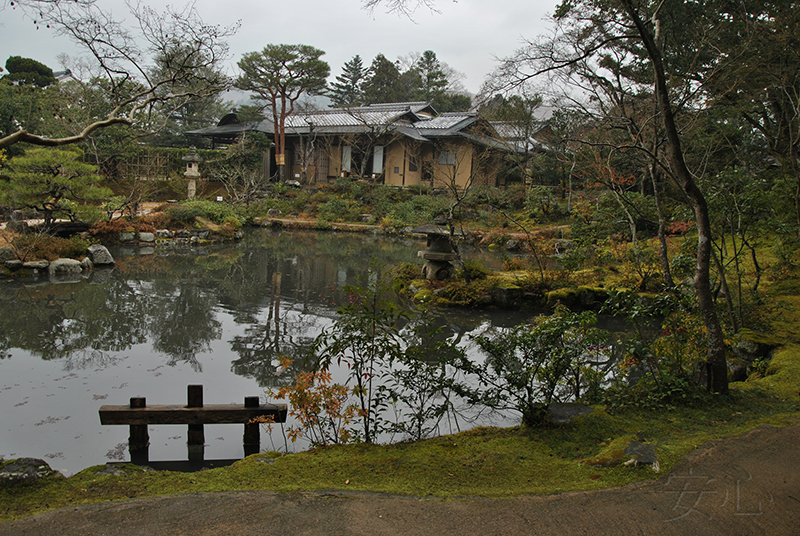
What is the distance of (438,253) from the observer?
10945mm

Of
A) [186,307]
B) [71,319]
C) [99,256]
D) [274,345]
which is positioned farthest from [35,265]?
[274,345]

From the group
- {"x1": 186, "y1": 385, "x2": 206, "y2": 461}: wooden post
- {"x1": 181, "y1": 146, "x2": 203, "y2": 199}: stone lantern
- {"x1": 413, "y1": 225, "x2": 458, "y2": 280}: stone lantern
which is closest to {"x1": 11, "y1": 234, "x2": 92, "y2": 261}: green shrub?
{"x1": 413, "y1": 225, "x2": 458, "y2": 280}: stone lantern

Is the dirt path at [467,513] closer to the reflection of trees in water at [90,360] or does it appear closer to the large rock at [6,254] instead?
the reflection of trees in water at [90,360]

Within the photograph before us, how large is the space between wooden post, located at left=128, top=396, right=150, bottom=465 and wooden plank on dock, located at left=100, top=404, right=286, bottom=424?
0.20ft

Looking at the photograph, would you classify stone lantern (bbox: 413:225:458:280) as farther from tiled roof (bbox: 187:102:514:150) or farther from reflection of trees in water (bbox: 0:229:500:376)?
tiled roof (bbox: 187:102:514:150)

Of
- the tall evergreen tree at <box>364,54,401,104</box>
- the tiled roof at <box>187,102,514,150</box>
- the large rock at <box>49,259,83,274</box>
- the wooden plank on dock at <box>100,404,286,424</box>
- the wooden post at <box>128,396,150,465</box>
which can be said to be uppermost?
the tall evergreen tree at <box>364,54,401,104</box>

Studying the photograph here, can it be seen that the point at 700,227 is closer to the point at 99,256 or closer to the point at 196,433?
the point at 196,433

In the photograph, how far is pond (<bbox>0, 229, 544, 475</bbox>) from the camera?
4.66 meters

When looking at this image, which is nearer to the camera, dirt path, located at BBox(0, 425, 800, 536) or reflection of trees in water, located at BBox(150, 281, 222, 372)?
dirt path, located at BBox(0, 425, 800, 536)

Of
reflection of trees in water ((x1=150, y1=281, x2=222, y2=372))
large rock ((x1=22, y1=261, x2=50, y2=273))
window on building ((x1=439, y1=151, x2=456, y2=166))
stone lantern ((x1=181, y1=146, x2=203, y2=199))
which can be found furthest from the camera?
window on building ((x1=439, y1=151, x2=456, y2=166))

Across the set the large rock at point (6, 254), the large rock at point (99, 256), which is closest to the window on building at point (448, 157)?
the large rock at point (99, 256)

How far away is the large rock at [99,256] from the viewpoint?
12953 millimetres

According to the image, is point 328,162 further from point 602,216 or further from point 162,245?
point 602,216

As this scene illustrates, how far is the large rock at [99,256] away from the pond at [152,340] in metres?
0.48
